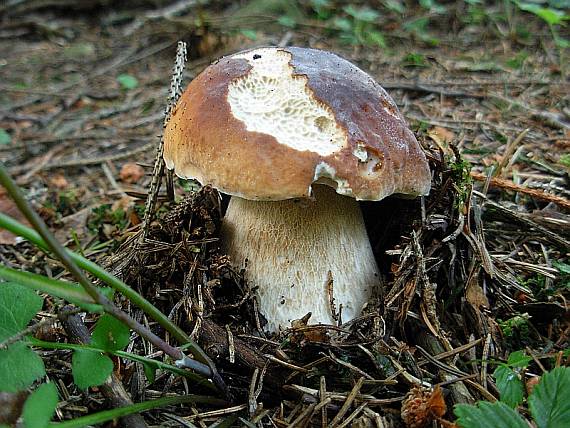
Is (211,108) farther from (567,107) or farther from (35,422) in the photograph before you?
(567,107)

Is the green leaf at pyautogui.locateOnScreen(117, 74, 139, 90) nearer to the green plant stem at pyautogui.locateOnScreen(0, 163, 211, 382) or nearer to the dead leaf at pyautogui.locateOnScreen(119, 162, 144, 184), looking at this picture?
the dead leaf at pyautogui.locateOnScreen(119, 162, 144, 184)

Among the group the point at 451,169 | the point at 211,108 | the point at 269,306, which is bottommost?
the point at 269,306

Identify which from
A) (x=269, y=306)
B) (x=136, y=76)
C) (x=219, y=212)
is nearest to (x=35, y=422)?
(x=269, y=306)

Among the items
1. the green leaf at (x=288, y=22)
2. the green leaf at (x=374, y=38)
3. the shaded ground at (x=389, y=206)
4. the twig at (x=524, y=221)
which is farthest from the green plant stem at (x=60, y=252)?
the green leaf at (x=288, y=22)

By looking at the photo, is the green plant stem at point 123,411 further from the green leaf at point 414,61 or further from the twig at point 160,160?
the green leaf at point 414,61

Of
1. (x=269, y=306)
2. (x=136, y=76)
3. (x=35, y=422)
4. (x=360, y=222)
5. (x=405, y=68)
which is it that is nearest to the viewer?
(x=35, y=422)

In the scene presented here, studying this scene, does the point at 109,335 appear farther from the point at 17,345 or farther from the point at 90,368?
the point at 17,345

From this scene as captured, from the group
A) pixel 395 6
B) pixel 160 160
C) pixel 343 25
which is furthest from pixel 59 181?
pixel 395 6
